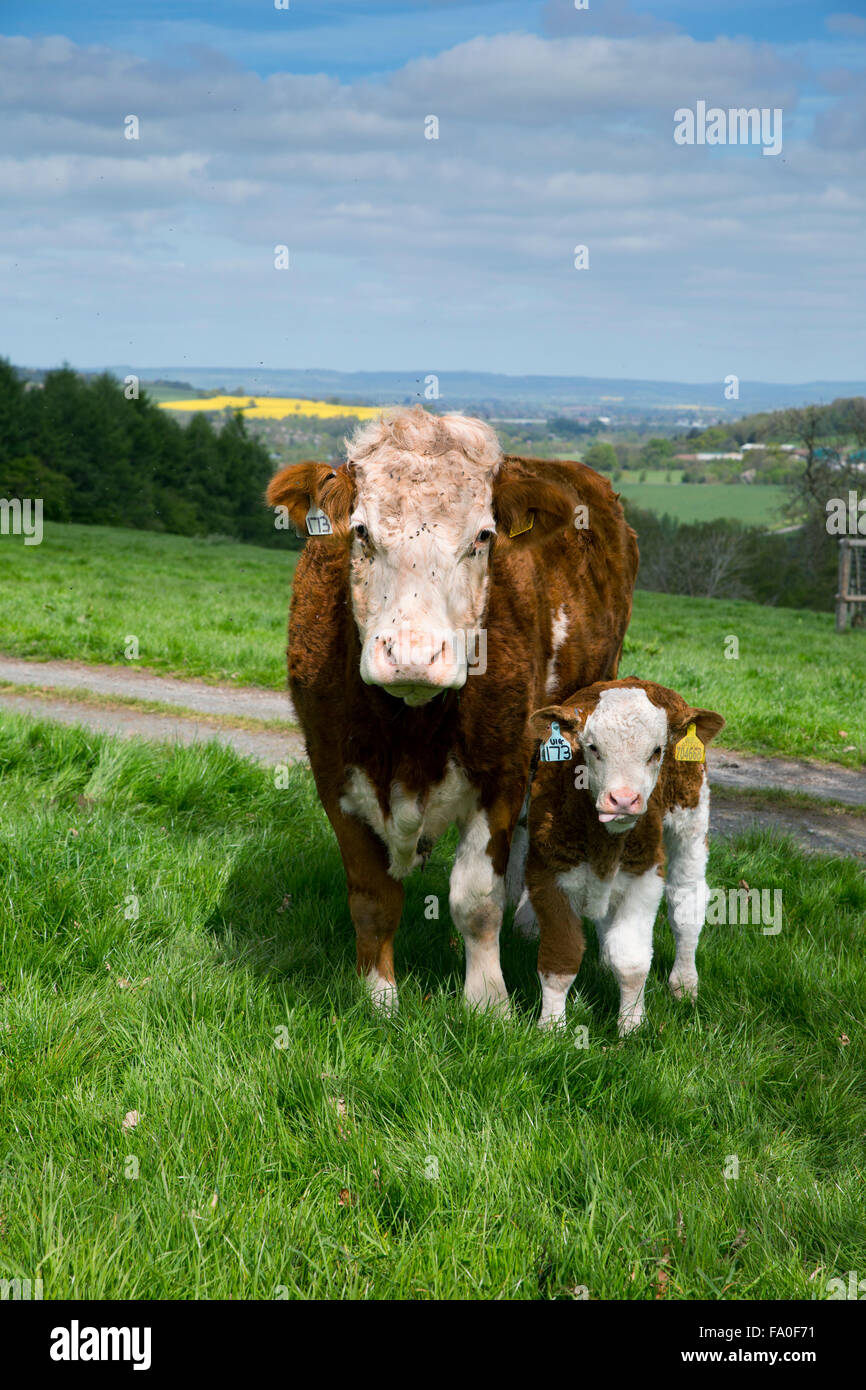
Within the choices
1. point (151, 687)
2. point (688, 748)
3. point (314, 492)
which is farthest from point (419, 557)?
point (151, 687)

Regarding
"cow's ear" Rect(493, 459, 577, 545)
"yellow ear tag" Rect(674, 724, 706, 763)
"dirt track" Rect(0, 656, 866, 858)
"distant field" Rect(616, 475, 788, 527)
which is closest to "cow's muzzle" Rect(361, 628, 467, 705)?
"cow's ear" Rect(493, 459, 577, 545)

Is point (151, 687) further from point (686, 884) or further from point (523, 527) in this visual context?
point (523, 527)

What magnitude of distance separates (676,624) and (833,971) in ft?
59.2

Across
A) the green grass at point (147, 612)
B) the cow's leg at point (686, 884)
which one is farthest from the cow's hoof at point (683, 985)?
the green grass at point (147, 612)

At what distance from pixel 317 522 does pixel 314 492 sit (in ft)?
0.58

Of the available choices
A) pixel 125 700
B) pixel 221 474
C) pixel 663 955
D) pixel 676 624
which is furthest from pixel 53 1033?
pixel 221 474

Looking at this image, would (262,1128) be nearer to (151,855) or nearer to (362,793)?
(362,793)

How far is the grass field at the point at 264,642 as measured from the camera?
1057 cm

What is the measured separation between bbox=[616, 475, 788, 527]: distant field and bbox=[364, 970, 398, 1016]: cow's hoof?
65722 millimetres

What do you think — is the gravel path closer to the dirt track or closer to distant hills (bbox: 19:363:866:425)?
the dirt track

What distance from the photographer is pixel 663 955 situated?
16.2ft

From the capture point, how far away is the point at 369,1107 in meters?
3.33

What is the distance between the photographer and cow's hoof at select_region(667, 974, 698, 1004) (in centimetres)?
448

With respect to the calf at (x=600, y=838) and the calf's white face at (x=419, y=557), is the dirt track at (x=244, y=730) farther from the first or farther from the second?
the calf's white face at (x=419, y=557)
